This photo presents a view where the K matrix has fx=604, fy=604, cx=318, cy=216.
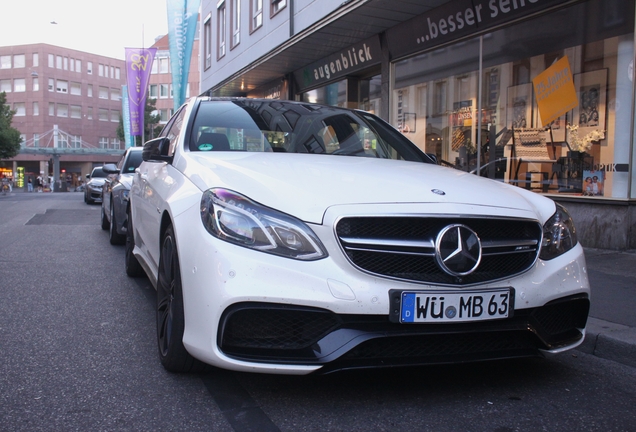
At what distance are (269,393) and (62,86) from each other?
8262 centimetres

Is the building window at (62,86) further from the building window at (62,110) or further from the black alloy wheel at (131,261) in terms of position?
the black alloy wheel at (131,261)

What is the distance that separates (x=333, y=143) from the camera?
13.7 ft

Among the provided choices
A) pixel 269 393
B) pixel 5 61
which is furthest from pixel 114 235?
pixel 5 61

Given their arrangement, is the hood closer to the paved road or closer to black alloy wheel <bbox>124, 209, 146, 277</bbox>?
the paved road

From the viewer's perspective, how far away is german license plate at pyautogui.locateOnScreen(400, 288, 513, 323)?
99.5 inches

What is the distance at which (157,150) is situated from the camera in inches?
164

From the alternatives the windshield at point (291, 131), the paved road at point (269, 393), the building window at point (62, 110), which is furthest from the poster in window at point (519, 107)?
the building window at point (62, 110)

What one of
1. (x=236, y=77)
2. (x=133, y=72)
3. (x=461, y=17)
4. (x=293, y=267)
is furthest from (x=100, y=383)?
(x=133, y=72)

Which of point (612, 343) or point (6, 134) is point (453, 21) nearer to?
point (612, 343)

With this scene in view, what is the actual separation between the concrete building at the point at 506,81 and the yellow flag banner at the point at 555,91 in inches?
0.7

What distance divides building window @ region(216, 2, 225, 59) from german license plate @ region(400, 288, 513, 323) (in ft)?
69.8

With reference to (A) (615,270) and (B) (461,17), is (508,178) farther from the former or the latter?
(A) (615,270)

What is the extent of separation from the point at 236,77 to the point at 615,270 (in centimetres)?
1390

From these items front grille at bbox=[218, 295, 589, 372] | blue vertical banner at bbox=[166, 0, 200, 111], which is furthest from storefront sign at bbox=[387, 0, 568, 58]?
blue vertical banner at bbox=[166, 0, 200, 111]
